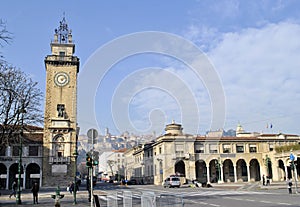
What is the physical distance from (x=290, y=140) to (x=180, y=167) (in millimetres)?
25344

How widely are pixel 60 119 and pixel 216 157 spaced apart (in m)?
31.9

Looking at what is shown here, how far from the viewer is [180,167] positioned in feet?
224

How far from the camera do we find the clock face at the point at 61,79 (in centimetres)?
5853

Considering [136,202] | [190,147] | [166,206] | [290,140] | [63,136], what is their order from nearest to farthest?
1. [166,206]
2. [136,202]
3. [63,136]
4. [190,147]
5. [290,140]

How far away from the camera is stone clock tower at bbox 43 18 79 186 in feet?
182

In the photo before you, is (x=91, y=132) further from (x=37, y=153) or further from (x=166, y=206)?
(x=37, y=153)

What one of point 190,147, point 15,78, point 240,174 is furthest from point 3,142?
point 240,174

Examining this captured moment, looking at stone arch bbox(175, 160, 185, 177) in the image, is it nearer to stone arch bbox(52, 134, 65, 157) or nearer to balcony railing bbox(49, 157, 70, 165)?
balcony railing bbox(49, 157, 70, 165)

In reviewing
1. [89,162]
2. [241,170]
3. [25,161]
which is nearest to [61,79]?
[25,161]

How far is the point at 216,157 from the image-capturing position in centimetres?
6919

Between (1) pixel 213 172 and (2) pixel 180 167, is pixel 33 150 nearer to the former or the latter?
(2) pixel 180 167

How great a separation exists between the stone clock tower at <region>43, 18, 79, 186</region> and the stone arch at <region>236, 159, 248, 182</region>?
34.8 meters

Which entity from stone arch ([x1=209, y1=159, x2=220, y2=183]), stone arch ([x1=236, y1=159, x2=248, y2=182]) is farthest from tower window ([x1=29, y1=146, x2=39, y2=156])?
stone arch ([x1=236, y1=159, x2=248, y2=182])

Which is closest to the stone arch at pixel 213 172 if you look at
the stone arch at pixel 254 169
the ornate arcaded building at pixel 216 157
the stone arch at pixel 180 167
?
the ornate arcaded building at pixel 216 157
